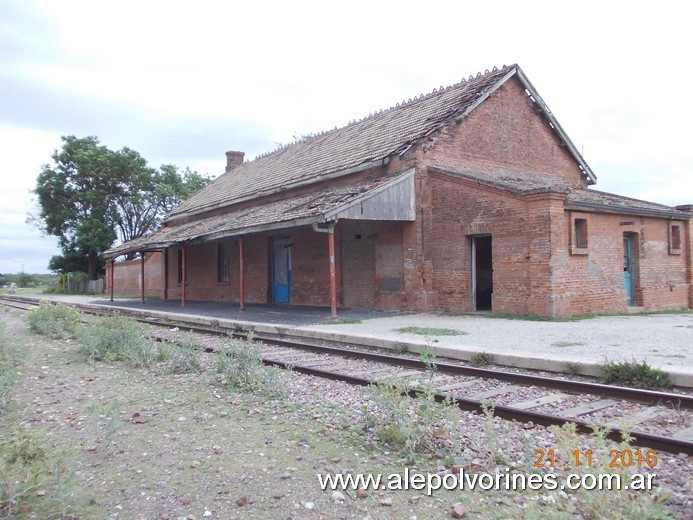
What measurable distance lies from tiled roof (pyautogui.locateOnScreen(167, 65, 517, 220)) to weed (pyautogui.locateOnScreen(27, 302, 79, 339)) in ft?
28.6

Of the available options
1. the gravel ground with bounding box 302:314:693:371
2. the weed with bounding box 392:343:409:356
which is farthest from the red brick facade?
the weed with bounding box 392:343:409:356

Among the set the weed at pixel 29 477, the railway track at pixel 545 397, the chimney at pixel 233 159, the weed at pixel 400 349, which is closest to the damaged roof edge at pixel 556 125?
the weed at pixel 400 349

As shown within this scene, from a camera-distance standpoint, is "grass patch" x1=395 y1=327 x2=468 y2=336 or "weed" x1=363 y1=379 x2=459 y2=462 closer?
"weed" x1=363 y1=379 x2=459 y2=462

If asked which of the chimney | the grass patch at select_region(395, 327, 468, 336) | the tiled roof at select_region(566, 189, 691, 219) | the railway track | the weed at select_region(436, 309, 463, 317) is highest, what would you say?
the chimney

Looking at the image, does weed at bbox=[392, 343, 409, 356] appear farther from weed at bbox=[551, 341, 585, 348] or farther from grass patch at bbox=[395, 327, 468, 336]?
weed at bbox=[551, 341, 585, 348]

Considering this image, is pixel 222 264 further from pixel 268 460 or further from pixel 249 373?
pixel 268 460

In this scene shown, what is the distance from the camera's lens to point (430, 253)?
15219mm

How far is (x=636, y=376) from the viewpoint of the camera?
6.23 meters

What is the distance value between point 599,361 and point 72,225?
40392 mm

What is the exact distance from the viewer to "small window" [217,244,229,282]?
78.0 ft

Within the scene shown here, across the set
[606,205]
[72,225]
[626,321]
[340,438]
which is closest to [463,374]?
[340,438]

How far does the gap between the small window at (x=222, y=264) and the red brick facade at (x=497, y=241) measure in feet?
15.7

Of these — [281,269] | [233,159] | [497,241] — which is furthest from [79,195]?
[497,241]

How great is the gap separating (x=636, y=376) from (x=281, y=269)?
49.4 feet
